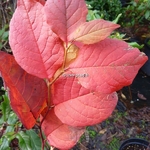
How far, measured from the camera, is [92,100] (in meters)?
0.38

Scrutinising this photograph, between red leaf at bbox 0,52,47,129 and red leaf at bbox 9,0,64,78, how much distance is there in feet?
0.06

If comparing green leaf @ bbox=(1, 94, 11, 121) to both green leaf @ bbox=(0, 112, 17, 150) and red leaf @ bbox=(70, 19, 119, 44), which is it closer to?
green leaf @ bbox=(0, 112, 17, 150)

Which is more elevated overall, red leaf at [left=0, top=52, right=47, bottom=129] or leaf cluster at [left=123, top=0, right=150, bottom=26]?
red leaf at [left=0, top=52, right=47, bottom=129]

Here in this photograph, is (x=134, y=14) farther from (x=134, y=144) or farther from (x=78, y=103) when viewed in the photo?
(x=78, y=103)

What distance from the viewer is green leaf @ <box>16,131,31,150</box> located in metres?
0.78

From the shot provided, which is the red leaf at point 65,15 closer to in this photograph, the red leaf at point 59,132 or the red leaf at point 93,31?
the red leaf at point 93,31

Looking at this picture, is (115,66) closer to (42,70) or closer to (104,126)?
(42,70)

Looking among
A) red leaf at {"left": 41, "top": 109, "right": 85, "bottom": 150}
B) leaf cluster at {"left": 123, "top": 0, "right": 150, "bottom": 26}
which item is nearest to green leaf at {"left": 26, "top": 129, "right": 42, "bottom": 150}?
red leaf at {"left": 41, "top": 109, "right": 85, "bottom": 150}

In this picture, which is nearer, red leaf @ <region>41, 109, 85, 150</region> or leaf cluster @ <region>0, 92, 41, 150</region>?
red leaf @ <region>41, 109, 85, 150</region>

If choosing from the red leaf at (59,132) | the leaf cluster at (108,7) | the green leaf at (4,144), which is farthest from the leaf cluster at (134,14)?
the red leaf at (59,132)

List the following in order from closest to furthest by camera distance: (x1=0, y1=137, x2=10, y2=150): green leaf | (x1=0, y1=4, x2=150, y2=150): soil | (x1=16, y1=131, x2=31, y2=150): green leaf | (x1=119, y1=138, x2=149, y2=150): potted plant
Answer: (x1=16, y1=131, x2=31, y2=150): green leaf < (x1=0, y1=137, x2=10, y2=150): green leaf < (x1=119, y1=138, x2=149, y2=150): potted plant < (x1=0, y1=4, x2=150, y2=150): soil

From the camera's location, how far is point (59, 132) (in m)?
0.44

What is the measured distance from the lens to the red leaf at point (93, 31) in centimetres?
34

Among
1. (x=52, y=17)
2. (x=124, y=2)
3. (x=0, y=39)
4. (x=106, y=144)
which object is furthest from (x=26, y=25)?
(x=124, y=2)
